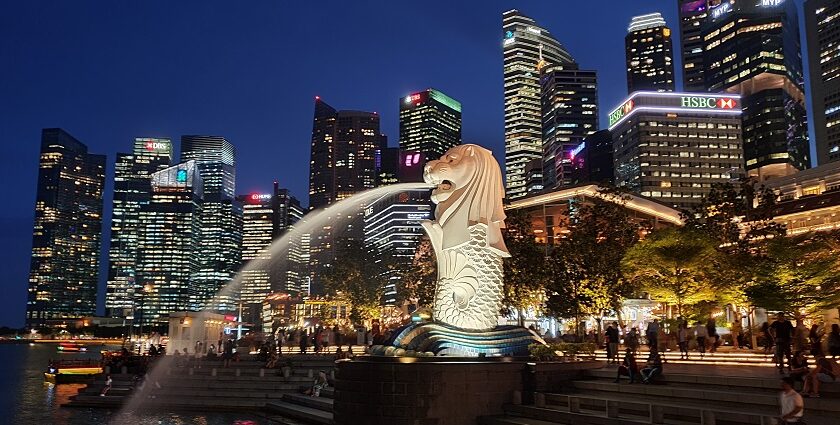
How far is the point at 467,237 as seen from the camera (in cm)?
1970

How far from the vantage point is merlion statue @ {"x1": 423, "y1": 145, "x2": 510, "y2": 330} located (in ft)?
63.6

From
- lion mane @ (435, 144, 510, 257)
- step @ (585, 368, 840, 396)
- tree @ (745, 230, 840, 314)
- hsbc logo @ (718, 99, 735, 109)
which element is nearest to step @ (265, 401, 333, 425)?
lion mane @ (435, 144, 510, 257)

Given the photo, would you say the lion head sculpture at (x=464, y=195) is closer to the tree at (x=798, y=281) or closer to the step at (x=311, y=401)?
the step at (x=311, y=401)

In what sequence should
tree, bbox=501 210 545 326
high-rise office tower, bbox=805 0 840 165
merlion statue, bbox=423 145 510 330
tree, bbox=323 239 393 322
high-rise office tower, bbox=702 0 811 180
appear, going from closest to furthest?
merlion statue, bbox=423 145 510 330, tree, bbox=501 210 545 326, tree, bbox=323 239 393 322, high-rise office tower, bbox=805 0 840 165, high-rise office tower, bbox=702 0 811 180

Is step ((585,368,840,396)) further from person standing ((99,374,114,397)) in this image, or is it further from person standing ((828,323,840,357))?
person standing ((99,374,114,397))

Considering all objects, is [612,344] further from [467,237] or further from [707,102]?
[707,102]

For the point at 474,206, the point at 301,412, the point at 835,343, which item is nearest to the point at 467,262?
the point at 474,206

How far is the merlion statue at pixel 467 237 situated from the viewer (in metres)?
19.4

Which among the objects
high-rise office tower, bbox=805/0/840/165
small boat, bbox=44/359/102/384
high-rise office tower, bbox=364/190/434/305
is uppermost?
high-rise office tower, bbox=805/0/840/165

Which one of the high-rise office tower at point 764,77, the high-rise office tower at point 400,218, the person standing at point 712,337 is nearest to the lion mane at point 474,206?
the person standing at point 712,337

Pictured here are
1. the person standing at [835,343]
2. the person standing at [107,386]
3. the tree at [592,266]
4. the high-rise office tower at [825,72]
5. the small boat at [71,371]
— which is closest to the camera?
the person standing at [835,343]

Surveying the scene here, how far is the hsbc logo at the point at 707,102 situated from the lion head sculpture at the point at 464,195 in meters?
137

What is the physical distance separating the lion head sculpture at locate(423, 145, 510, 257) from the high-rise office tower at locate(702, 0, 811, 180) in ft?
505

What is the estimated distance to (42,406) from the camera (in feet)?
101
